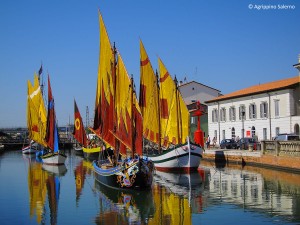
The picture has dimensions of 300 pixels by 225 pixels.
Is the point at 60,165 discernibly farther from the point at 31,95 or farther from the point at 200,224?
the point at 200,224

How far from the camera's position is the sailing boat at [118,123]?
29609 millimetres

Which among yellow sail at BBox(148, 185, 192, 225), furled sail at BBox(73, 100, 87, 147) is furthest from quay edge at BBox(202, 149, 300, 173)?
furled sail at BBox(73, 100, 87, 147)

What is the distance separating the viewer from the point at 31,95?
71562 mm

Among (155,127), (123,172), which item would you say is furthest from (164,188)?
(155,127)

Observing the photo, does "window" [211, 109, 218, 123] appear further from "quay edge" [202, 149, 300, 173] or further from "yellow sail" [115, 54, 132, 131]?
"yellow sail" [115, 54, 132, 131]

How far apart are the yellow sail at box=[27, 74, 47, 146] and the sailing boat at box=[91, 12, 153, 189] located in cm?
2988

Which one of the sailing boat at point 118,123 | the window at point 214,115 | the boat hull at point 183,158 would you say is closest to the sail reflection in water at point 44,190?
the sailing boat at point 118,123

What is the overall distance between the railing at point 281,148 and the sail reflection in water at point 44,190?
64.4ft

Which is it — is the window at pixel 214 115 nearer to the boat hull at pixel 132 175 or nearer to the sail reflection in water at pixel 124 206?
the sail reflection in water at pixel 124 206

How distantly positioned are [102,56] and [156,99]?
1371 centimetres

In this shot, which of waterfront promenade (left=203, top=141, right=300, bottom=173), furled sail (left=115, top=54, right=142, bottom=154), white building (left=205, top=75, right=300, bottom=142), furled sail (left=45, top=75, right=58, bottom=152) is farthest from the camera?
furled sail (left=45, top=75, right=58, bottom=152)

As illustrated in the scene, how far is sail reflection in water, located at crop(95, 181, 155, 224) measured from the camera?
73.7 feet

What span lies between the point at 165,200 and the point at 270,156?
60.3 ft

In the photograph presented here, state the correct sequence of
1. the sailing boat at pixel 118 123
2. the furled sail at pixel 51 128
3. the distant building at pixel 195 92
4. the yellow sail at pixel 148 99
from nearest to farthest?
the sailing boat at pixel 118 123, the yellow sail at pixel 148 99, the furled sail at pixel 51 128, the distant building at pixel 195 92
